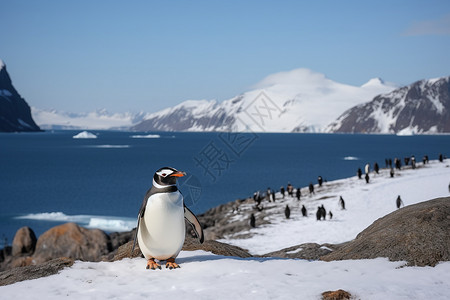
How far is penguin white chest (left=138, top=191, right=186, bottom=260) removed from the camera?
336 inches

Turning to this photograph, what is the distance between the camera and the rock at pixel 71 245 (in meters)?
25.6

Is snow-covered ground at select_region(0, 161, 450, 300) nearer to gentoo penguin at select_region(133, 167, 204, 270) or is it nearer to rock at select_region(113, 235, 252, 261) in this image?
gentoo penguin at select_region(133, 167, 204, 270)

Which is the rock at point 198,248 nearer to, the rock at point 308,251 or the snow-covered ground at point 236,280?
the snow-covered ground at point 236,280

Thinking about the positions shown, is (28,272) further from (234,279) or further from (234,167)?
(234,167)

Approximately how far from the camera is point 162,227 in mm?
8586

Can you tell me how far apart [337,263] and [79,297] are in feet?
14.6

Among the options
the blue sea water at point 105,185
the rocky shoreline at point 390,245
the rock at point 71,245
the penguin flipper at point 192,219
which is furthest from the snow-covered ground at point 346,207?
the blue sea water at point 105,185

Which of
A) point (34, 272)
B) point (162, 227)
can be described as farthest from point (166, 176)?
point (34, 272)

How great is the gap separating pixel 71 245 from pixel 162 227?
19.0 metres

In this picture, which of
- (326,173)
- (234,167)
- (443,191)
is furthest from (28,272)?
(234,167)

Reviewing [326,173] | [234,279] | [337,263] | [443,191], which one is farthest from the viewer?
[326,173]

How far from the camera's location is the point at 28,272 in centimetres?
835

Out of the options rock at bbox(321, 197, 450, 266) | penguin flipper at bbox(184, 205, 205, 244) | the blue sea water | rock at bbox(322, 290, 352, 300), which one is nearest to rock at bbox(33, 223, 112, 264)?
the blue sea water

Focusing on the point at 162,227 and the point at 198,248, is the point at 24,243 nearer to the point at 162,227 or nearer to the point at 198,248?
the point at 198,248
